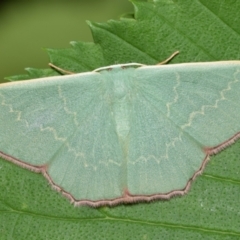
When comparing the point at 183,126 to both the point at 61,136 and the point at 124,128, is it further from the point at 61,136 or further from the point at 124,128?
the point at 61,136

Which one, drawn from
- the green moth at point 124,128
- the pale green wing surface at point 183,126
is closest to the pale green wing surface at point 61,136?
the green moth at point 124,128

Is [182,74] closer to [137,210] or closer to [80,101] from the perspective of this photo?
[80,101]

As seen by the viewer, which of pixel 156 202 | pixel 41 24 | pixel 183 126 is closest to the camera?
pixel 183 126

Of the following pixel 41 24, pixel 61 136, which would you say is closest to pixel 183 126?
pixel 61 136

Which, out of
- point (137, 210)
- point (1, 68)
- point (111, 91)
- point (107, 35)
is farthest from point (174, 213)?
point (1, 68)

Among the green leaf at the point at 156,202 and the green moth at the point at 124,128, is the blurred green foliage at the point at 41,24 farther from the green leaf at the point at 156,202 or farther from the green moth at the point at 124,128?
the green moth at the point at 124,128

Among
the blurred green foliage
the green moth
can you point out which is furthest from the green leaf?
the blurred green foliage
